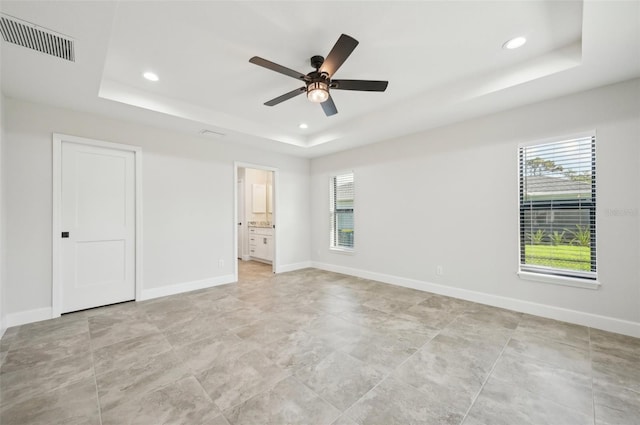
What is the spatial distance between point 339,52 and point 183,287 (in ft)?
13.3

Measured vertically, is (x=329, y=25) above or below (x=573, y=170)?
above

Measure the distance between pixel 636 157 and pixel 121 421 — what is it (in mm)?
4886

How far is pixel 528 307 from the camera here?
321cm

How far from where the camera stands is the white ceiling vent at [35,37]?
6.00 feet

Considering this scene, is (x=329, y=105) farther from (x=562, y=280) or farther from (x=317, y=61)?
(x=562, y=280)

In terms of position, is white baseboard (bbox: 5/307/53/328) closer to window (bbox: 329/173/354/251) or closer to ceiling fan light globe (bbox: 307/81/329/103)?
ceiling fan light globe (bbox: 307/81/329/103)

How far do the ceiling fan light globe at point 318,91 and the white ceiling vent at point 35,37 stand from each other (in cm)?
195

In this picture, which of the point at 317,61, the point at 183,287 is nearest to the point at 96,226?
the point at 183,287

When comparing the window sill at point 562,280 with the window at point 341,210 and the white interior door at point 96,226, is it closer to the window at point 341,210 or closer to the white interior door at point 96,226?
the window at point 341,210

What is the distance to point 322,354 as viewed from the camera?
2316mm

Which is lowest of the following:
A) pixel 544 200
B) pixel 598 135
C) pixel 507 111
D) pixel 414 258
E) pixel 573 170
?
pixel 414 258

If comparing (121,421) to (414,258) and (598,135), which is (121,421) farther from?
(598,135)

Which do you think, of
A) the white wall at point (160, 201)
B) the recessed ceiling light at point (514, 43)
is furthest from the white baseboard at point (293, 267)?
the recessed ceiling light at point (514, 43)

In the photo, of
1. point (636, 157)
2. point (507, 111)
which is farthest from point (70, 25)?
point (636, 157)
